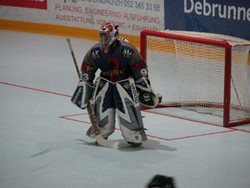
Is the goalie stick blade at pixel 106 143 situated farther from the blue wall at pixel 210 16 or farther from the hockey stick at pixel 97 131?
the blue wall at pixel 210 16

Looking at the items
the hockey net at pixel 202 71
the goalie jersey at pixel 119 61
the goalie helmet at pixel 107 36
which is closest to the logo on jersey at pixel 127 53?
the goalie jersey at pixel 119 61

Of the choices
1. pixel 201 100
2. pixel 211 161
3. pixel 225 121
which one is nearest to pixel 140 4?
pixel 201 100

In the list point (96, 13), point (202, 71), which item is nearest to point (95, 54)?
point (202, 71)

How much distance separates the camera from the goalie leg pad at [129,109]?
743 cm

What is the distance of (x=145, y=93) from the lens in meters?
7.46

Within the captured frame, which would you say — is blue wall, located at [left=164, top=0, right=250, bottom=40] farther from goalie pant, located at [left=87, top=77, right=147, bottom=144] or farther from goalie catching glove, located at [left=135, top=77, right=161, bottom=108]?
goalie pant, located at [left=87, top=77, right=147, bottom=144]

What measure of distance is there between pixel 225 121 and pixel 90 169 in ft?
6.64

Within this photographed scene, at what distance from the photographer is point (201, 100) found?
360 inches

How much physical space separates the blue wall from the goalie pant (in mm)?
4076

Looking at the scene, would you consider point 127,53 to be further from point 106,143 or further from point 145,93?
point 106,143

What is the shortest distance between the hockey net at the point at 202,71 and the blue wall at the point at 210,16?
2043 millimetres

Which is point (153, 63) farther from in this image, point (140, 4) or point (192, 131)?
point (140, 4)

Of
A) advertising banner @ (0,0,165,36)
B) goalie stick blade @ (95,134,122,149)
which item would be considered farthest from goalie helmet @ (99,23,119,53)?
advertising banner @ (0,0,165,36)

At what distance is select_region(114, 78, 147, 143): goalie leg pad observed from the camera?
24.4 ft
